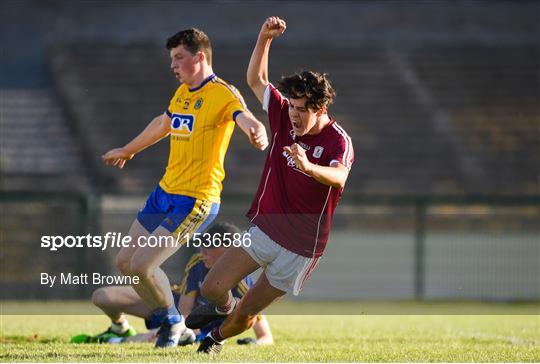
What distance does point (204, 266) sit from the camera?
924 centimetres

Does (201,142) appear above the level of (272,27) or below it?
below

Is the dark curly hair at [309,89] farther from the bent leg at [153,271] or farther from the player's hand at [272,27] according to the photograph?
the bent leg at [153,271]

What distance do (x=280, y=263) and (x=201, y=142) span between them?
145 cm

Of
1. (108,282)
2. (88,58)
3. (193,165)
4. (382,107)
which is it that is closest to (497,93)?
(382,107)

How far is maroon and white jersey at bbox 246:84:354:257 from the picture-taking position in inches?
299

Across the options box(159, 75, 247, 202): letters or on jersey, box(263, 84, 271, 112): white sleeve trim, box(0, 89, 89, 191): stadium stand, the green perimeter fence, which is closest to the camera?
box(263, 84, 271, 112): white sleeve trim

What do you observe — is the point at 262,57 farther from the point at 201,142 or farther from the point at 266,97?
the point at 201,142

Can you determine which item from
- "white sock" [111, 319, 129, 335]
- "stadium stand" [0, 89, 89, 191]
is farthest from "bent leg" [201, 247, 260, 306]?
"stadium stand" [0, 89, 89, 191]

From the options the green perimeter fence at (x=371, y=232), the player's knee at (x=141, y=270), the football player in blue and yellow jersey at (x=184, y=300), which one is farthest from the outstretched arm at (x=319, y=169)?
the green perimeter fence at (x=371, y=232)

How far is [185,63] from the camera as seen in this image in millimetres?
8750

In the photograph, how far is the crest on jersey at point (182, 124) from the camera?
868 cm

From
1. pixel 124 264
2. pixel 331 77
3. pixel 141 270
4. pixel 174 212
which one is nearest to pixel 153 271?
pixel 141 270

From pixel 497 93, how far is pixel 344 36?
12.3 ft

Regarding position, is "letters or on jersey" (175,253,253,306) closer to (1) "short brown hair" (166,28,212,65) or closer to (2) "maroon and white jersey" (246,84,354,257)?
(2) "maroon and white jersey" (246,84,354,257)
